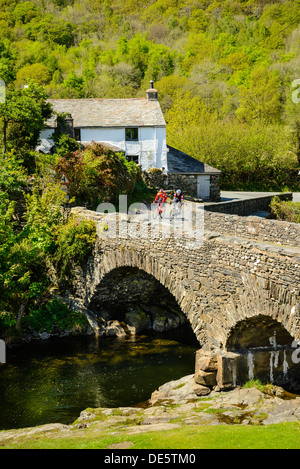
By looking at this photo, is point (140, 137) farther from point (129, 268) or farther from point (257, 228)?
point (129, 268)

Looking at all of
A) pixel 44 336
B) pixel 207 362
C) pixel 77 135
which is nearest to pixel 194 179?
pixel 77 135

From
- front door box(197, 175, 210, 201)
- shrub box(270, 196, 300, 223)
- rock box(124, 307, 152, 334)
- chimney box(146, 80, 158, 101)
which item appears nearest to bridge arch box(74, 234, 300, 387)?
rock box(124, 307, 152, 334)

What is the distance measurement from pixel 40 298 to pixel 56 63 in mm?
90000

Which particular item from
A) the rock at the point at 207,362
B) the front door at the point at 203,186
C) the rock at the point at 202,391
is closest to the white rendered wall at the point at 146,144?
the front door at the point at 203,186

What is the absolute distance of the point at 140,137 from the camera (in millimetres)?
38281

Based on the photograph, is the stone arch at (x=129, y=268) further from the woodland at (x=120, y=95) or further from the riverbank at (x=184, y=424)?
the riverbank at (x=184, y=424)

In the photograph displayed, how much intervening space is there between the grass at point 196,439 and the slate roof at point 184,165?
2891 centimetres

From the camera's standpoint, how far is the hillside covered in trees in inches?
2100

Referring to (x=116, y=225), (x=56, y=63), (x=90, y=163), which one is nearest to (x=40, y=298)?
(x=116, y=225)

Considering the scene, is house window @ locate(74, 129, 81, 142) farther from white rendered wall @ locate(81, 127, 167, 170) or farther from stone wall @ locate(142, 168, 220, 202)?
stone wall @ locate(142, 168, 220, 202)

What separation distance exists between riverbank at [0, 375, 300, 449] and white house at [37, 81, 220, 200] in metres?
24.2

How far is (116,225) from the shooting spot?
19953mm

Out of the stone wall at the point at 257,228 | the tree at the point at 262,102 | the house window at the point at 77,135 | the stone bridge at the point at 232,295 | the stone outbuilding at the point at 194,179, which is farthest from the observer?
the tree at the point at 262,102

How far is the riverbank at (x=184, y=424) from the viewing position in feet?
30.7
